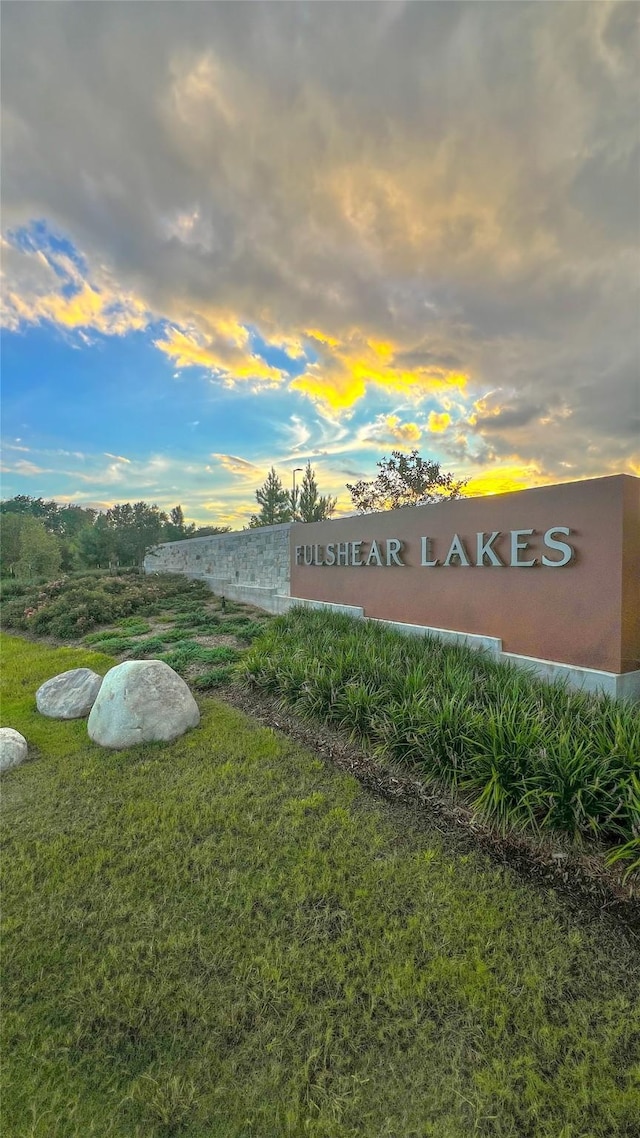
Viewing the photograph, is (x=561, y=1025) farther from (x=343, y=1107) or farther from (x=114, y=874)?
(x=114, y=874)

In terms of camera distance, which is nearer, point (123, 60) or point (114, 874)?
point (114, 874)

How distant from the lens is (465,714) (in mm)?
3660

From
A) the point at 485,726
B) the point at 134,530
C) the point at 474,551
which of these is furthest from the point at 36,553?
the point at 485,726

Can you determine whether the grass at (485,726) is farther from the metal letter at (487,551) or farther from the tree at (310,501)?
the tree at (310,501)

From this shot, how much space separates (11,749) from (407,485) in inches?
783

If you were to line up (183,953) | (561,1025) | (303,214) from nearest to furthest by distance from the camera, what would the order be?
(561,1025)
(183,953)
(303,214)

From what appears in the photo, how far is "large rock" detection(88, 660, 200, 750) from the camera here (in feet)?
14.0

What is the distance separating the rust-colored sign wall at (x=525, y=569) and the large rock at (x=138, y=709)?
4.41m

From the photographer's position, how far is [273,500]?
27.9 metres

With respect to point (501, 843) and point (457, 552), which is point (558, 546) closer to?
point (457, 552)

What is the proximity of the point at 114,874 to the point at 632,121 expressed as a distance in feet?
32.7

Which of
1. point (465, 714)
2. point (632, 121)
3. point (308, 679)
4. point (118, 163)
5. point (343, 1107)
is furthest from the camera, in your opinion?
point (118, 163)

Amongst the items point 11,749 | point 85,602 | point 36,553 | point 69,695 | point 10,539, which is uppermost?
point 10,539

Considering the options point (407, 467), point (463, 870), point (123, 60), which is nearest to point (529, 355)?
point (123, 60)
